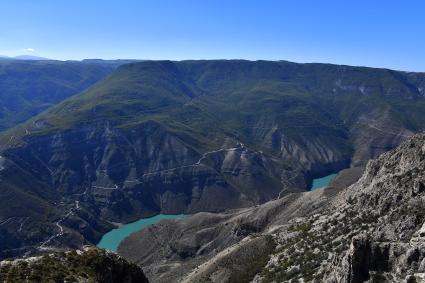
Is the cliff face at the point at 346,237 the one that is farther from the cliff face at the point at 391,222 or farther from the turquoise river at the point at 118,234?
the turquoise river at the point at 118,234

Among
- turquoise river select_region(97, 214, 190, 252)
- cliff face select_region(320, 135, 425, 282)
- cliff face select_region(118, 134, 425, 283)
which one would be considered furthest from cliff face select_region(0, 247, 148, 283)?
turquoise river select_region(97, 214, 190, 252)

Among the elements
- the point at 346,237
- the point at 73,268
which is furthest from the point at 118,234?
the point at 73,268

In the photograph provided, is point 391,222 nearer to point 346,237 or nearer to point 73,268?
point 346,237

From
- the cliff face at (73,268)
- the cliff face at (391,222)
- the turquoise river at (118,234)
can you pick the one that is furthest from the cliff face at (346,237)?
the turquoise river at (118,234)

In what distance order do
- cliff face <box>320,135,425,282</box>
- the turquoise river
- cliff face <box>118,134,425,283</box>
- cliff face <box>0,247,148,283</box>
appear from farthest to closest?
the turquoise river
cliff face <box>118,134,425,283</box>
cliff face <box>320,135,425,282</box>
cliff face <box>0,247,148,283</box>

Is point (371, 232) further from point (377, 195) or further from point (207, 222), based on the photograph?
point (207, 222)

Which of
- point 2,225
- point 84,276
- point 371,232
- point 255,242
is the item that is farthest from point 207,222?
point 84,276

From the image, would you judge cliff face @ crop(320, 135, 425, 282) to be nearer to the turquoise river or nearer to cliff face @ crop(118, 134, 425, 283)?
cliff face @ crop(118, 134, 425, 283)
